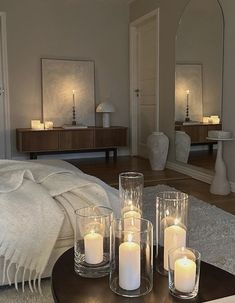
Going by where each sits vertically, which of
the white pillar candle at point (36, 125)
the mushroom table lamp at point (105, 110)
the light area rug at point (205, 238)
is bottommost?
the light area rug at point (205, 238)

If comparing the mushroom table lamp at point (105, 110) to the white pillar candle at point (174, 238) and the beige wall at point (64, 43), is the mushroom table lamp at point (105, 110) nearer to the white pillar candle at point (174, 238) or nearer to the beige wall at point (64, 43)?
the beige wall at point (64, 43)

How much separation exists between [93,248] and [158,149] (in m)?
3.66

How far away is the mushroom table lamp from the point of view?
5.59m

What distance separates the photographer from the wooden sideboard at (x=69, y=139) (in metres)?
5.18

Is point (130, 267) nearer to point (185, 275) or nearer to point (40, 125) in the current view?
point (185, 275)

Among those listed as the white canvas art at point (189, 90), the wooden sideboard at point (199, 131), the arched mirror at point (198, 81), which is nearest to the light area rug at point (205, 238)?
the wooden sideboard at point (199, 131)

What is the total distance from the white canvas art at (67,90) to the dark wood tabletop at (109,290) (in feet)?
14.9

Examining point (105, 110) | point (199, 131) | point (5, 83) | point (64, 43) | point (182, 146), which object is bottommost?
point (182, 146)

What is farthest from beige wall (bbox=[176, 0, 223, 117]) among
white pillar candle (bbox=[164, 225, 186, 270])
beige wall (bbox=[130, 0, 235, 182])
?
white pillar candle (bbox=[164, 225, 186, 270])

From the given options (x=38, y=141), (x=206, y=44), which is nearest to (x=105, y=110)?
(x=38, y=141)

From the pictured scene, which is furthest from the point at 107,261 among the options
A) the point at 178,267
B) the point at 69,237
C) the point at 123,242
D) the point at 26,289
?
the point at 26,289

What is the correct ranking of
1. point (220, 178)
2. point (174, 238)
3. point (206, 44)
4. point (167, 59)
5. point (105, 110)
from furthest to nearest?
point (105, 110) < point (167, 59) < point (206, 44) < point (220, 178) < point (174, 238)

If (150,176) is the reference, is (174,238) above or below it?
above

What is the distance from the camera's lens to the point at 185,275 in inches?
42.9
